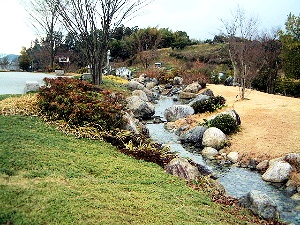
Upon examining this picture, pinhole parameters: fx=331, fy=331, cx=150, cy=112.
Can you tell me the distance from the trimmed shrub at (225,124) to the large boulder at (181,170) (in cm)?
494

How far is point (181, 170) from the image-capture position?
6938 millimetres

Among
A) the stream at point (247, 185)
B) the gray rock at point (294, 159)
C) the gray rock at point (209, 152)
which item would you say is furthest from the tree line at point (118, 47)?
the gray rock at point (294, 159)

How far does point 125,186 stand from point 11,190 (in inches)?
68.5

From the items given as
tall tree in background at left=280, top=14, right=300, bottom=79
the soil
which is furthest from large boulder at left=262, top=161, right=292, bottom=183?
tall tree in background at left=280, top=14, right=300, bottom=79

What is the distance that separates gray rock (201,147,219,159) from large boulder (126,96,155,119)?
4786 mm

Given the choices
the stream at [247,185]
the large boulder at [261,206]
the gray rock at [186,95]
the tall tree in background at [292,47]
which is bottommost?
the stream at [247,185]

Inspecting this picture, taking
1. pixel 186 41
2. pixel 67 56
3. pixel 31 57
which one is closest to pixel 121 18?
pixel 67 56

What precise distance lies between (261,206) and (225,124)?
6.04 m

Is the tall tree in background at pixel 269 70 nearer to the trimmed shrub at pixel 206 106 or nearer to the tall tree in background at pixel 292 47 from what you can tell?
the tall tree in background at pixel 292 47

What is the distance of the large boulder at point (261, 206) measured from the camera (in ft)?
19.3

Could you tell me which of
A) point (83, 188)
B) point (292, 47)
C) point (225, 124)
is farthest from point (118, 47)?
point (83, 188)

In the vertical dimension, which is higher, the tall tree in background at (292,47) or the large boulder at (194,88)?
the tall tree in background at (292,47)

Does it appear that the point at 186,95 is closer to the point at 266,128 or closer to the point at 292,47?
the point at 292,47

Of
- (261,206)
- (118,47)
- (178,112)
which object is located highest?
(118,47)
